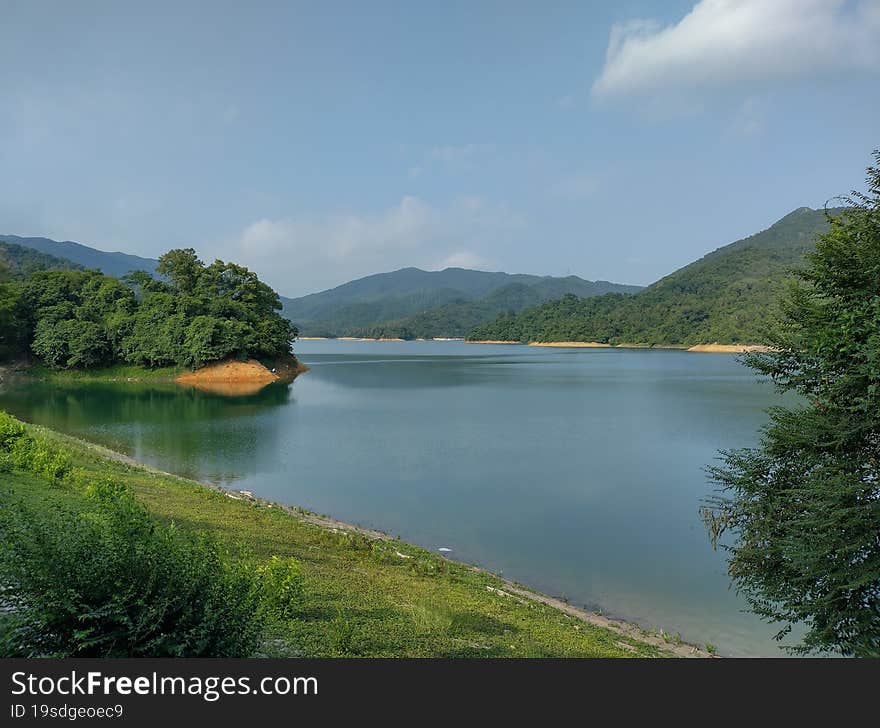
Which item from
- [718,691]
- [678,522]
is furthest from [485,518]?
[718,691]

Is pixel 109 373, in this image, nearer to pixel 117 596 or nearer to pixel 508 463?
pixel 508 463

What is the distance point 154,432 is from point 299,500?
15.1 meters

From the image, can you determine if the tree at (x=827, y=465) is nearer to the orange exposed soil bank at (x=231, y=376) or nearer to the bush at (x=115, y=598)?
the bush at (x=115, y=598)

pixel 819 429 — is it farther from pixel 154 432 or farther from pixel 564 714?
pixel 154 432

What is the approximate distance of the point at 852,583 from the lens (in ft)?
20.9

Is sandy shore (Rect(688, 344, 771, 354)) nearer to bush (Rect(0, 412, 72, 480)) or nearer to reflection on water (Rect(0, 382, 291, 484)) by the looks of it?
reflection on water (Rect(0, 382, 291, 484))

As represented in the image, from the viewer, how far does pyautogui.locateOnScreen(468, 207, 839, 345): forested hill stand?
391 ft

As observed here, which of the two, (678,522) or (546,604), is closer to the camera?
(546,604)

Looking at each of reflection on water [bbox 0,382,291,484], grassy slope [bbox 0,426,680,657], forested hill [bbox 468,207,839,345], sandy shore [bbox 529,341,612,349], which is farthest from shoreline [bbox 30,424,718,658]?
sandy shore [bbox 529,341,612,349]

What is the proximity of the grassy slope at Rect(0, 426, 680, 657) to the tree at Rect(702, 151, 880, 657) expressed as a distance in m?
2.10

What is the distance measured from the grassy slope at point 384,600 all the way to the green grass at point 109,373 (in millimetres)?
48933

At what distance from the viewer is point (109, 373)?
5828cm

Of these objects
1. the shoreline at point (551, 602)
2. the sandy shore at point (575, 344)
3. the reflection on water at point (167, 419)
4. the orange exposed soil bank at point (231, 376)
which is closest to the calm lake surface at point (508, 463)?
the reflection on water at point (167, 419)

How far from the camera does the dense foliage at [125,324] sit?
56.0 m
